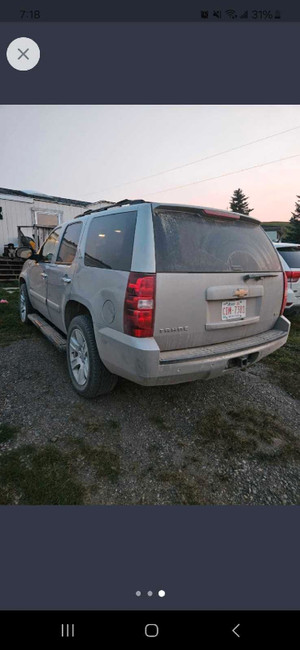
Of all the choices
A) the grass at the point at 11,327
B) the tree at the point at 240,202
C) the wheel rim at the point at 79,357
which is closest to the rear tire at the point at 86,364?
the wheel rim at the point at 79,357

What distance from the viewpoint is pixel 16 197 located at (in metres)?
12.5

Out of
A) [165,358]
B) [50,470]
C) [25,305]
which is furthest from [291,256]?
[50,470]

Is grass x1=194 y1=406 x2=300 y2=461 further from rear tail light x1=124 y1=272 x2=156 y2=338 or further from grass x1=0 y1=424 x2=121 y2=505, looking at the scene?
rear tail light x1=124 y1=272 x2=156 y2=338

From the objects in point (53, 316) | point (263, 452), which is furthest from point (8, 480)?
point (53, 316)

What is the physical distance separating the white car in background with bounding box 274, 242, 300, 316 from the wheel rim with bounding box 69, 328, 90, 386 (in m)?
3.80

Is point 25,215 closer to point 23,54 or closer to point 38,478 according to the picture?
point 23,54

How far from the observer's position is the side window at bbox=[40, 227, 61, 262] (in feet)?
12.9

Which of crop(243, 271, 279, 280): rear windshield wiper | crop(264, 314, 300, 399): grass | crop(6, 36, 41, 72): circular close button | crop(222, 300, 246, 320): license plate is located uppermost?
crop(6, 36, 41, 72): circular close button

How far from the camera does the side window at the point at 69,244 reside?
3198 millimetres

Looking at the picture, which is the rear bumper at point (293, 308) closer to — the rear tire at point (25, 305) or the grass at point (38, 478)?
the grass at point (38, 478)

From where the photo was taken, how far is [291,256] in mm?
5418

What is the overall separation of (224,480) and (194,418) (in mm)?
744

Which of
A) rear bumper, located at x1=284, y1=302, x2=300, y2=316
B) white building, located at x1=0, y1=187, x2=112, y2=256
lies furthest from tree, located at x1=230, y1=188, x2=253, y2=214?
rear bumper, located at x1=284, y1=302, x2=300, y2=316
